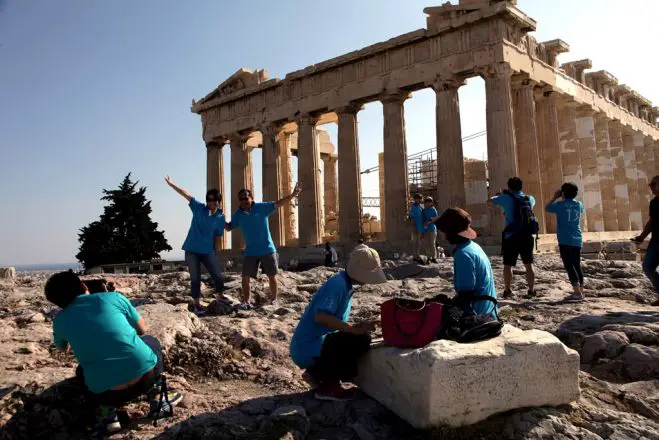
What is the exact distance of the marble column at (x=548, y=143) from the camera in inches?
855

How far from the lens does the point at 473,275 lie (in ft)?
15.1

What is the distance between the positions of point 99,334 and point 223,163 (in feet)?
84.9

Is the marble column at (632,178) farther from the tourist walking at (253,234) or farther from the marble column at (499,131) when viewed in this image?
the tourist walking at (253,234)

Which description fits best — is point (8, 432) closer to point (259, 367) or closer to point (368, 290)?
point (259, 367)

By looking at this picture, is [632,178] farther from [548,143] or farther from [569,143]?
[548,143]

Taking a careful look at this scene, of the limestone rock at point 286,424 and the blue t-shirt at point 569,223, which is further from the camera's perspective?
the blue t-shirt at point 569,223

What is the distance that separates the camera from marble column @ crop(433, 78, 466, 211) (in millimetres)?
19656

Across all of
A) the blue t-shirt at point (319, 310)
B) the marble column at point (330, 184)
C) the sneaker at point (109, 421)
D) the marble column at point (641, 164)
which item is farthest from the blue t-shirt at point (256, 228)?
the marble column at point (641, 164)

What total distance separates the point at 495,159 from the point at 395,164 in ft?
13.1

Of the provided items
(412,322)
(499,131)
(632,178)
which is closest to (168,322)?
(412,322)

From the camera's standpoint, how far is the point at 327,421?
423cm

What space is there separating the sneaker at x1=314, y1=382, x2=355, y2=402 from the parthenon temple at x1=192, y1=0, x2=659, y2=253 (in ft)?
48.4

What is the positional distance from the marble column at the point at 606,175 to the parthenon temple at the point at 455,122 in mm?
45

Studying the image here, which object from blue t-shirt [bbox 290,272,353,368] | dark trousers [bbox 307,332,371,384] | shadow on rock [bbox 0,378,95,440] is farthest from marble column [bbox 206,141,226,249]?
dark trousers [bbox 307,332,371,384]
